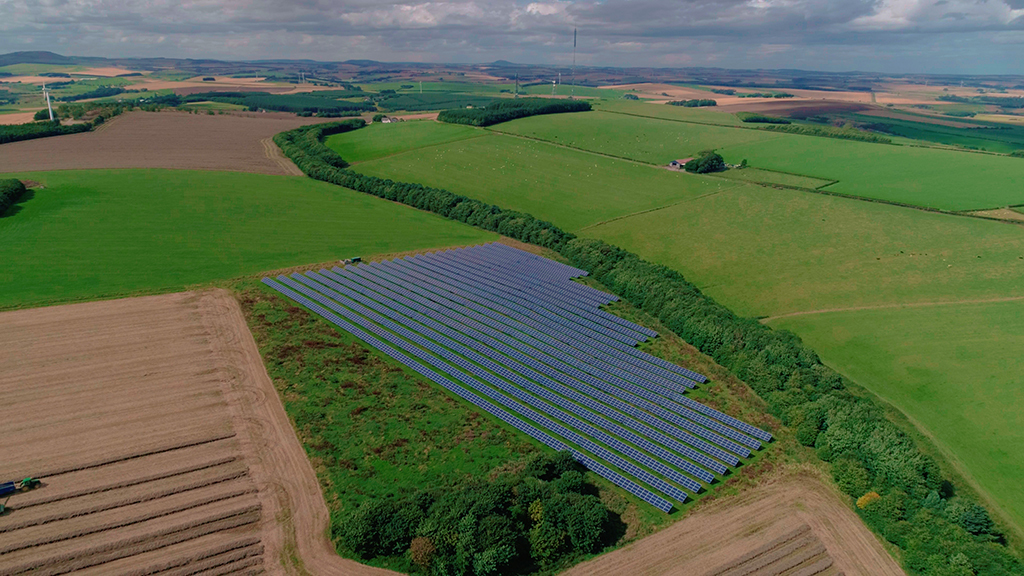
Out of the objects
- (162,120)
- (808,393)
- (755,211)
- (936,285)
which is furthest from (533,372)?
(162,120)

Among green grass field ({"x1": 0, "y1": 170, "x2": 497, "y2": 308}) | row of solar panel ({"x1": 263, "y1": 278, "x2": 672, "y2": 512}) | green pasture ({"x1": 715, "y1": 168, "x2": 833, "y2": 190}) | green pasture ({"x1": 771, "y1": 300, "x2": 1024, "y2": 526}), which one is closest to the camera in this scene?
row of solar panel ({"x1": 263, "y1": 278, "x2": 672, "y2": 512})

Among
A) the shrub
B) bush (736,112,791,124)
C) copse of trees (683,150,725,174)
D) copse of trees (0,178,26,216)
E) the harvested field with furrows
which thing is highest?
bush (736,112,791,124)

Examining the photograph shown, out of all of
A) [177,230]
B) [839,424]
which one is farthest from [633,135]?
[839,424]

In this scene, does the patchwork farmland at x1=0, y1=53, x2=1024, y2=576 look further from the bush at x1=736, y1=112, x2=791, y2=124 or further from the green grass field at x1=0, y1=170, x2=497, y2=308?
the bush at x1=736, y1=112, x2=791, y2=124

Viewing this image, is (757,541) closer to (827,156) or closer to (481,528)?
(481,528)

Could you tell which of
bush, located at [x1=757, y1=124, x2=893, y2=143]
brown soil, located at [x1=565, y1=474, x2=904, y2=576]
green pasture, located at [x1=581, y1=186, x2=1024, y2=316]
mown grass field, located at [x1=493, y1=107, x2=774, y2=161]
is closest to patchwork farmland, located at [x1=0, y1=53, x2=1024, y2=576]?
brown soil, located at [x1=565, y1=474, x2=904, y2=576]

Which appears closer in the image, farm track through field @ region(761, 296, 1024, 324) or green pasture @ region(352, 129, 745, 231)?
farm track through field @ region(761, 296, 1024, 324)
